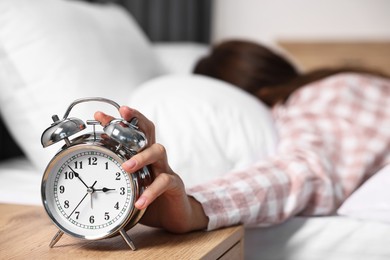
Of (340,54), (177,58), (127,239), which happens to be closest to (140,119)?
(127,239)

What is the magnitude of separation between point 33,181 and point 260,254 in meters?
0.55

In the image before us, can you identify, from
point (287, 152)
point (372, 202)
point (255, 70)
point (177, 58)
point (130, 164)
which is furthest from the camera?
point (177, 58)

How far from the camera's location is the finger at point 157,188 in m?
0.83

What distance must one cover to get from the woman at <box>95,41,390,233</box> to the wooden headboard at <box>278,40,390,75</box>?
1.19 metres

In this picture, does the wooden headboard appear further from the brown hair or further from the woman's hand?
the woman's hand

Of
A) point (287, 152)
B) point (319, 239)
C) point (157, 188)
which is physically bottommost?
point (319, 239)

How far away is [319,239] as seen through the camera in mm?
1162

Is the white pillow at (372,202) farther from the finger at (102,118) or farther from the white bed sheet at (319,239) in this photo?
the finger at (102,118)

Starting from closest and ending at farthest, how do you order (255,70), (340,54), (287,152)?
(287,152), (255,70), (340,54)

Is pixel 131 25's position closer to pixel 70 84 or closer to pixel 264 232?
pixel 70 84

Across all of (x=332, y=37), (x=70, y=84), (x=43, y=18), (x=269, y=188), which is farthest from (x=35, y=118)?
(x=332, y=37)

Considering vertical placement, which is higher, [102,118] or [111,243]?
[102,118]

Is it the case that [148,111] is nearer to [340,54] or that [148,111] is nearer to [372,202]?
[372,202]

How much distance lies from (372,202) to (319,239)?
122 mm
